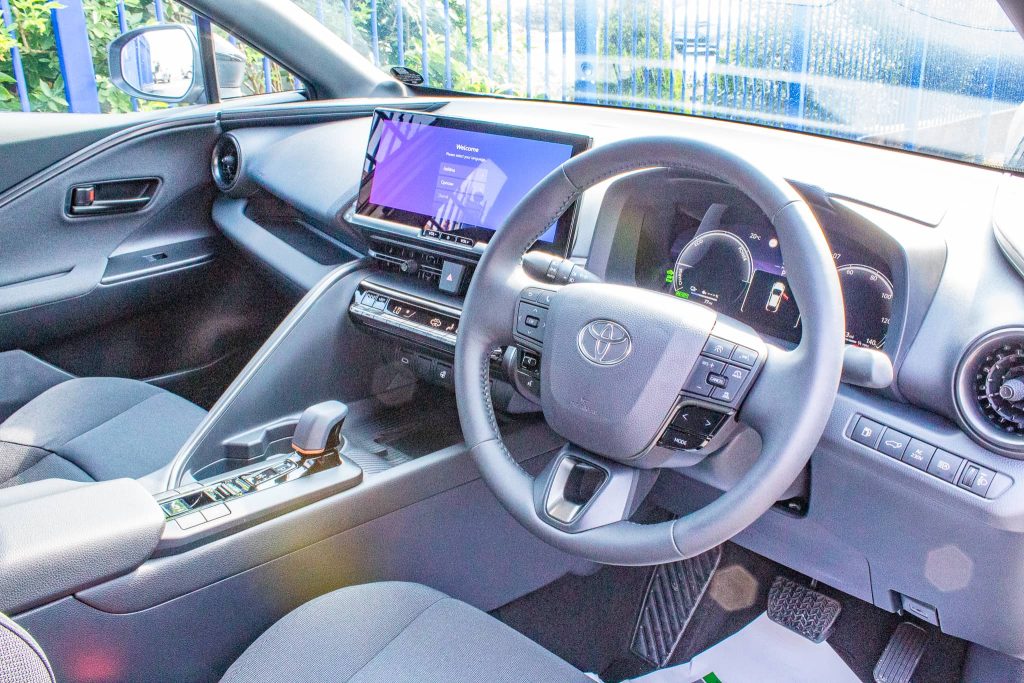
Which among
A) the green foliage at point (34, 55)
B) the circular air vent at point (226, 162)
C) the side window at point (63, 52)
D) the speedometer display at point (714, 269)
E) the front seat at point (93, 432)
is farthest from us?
the green foliage at point (34, 55)

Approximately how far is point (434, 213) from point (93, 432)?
877 millimetres

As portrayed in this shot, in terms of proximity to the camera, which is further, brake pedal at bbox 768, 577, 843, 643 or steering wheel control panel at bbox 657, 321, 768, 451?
brake pedal at bbox 768, 577, 843, 643

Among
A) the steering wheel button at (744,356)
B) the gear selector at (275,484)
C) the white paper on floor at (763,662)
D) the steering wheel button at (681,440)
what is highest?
the steering wheel button at (744,356)

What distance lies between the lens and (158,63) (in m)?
2.49

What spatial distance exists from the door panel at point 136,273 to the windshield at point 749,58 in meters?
0.66

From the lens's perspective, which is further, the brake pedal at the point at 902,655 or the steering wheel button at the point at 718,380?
the brake pedal at the point at 902,655

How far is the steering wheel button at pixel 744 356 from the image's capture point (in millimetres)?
1117

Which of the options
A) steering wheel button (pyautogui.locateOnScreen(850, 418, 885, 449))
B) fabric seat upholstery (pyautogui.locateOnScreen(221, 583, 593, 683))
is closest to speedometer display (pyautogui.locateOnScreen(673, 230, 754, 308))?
steering wheel button (pyautogui.locateOnScreen(850, 418, 885, 449))

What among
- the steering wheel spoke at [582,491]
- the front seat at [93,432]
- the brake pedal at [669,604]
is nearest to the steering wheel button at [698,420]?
the steering wheel spoke at [582,491]

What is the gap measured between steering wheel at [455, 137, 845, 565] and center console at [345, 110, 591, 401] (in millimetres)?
344

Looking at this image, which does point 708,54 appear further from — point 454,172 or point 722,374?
point 722,374

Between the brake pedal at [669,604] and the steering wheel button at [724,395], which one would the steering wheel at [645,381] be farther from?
the brake pedal at [669,604]

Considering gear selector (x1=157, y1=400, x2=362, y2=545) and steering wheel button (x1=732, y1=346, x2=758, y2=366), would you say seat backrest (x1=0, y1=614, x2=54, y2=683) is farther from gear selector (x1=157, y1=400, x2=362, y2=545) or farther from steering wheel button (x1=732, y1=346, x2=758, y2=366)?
steering wheel button (x1=732, y1=346, x2=758, y2=366)

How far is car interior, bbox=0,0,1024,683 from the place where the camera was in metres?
1.17
